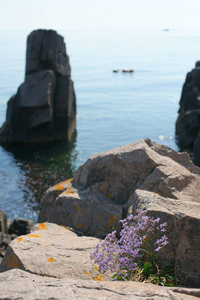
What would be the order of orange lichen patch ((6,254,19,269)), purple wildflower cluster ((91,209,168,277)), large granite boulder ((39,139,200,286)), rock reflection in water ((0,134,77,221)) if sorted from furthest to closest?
rock reflection in water ((0,134,77,221)), large granite boulder ((39,139,200,286)), orange lichen patch ((6,254,19,269)), purple wildflower cluster ((91,209,168,277))

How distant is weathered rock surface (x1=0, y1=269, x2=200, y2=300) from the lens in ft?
12.8

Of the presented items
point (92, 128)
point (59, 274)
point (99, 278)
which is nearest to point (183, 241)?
point (99, 278)

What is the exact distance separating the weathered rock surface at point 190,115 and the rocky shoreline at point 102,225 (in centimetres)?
2881

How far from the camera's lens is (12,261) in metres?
5.86

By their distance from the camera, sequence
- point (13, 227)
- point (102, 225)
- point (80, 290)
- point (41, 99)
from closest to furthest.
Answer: point (80, 290)
point (102, 225)
point (13, 227)
point (41, 99)

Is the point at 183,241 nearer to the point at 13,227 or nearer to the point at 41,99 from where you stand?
the point at 13,227

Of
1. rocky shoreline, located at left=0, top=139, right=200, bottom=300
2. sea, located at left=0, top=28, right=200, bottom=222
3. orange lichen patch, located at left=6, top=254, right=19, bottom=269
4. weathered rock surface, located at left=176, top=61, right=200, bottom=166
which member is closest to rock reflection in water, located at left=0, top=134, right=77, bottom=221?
sea, located at left=0, top=28, right=200, bottom=222

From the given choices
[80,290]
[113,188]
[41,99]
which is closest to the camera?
[80,290]

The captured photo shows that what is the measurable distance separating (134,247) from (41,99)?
3346 centimetres

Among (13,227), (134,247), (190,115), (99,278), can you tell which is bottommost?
(13,227)

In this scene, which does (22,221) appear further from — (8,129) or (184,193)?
(8,129)

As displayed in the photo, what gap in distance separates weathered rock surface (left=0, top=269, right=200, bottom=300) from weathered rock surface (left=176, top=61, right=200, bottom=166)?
34.1 m

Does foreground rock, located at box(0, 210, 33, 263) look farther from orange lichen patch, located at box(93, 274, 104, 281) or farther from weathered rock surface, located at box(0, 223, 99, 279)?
orange lichen patch, located at box(93, 274, 104, 281)

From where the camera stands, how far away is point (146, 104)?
223 feet
